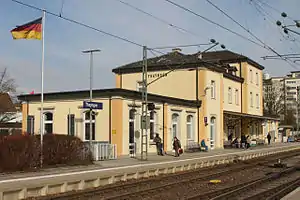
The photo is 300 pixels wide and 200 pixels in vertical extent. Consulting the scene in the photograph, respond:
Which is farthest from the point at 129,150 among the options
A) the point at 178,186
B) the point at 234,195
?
the point at 234,195

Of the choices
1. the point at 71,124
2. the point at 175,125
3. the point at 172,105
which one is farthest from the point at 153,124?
the point at 71,124

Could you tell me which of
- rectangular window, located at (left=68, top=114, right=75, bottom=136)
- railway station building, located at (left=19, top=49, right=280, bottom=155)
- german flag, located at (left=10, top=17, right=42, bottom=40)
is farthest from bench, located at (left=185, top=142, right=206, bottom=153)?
german flag, located at (left=10, top=17, right=42, bottom=40)

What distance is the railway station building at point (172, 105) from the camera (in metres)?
28.7

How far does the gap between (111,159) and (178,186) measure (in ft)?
31.3

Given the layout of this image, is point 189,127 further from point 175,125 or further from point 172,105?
point 172,105

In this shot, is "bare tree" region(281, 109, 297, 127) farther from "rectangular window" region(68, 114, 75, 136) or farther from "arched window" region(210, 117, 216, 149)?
"rectangular window" region(68, 114, 75, 136)

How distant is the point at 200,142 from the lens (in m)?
38.3

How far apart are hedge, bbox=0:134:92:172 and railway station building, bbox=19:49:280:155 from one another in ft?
11.8

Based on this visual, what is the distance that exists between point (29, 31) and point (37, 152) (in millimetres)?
5307

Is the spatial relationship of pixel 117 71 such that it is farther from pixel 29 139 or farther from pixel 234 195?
pixel 234 195

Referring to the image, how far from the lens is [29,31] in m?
19.9

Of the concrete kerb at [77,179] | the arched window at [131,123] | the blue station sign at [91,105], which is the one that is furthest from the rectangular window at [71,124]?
the concrete kerb at [77,179]

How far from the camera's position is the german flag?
19.2 meters

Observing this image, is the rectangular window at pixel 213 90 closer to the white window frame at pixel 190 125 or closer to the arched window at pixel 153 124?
the white window frame at pixel 190 125
